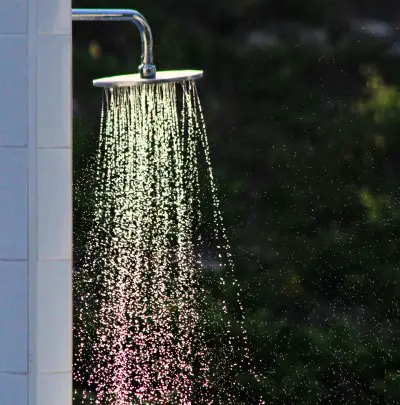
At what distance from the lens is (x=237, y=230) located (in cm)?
326

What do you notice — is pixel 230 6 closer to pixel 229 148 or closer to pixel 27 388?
pixel 229 148

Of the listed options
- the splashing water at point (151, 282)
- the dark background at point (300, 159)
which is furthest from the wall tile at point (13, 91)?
the dark background at point (300, 159)

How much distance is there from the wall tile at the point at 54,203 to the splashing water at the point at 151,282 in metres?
2.22

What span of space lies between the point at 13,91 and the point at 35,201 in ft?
0.31

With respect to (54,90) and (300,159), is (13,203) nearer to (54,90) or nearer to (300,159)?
(54,90)

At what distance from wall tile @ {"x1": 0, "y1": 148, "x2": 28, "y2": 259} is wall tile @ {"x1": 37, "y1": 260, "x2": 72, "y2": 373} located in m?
0.03

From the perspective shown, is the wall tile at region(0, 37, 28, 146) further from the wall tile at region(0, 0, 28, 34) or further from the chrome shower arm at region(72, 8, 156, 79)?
the chrome shower arm at region(72, 8, 156, 79)

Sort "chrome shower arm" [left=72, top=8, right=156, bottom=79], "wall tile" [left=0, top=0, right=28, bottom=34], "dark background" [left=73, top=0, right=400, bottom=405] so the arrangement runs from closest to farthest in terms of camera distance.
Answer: "wall tile" [left=0, top=0, right=28, bottom=34] < "chrome shower arm" [left=72, top=8, right=156, bottom=79] < "dark background" [left=73, top=0, right=400, bottom=405]

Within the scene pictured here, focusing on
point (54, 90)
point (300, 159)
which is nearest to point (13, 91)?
point (54, 90)

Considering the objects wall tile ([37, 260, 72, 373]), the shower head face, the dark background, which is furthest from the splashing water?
wall tile ([37, 260, 72, 373])

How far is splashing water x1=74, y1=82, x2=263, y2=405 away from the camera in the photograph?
3.13 metres

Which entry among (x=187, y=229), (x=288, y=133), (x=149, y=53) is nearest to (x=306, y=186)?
(x=288, y=133)

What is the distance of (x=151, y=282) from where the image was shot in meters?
3.20

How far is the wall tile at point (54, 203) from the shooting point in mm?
804
